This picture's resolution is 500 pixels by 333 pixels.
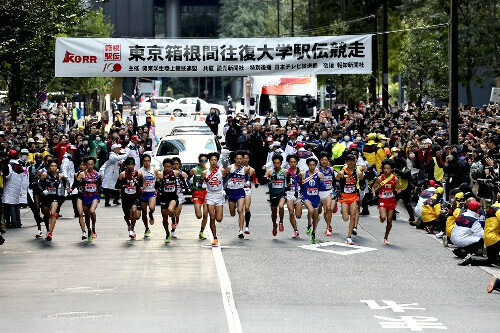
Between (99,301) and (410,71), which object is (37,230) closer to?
(99,301)

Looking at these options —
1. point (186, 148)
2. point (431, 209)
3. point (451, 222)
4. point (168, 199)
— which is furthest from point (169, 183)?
point (186, 148)

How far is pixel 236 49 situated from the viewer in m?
32.4

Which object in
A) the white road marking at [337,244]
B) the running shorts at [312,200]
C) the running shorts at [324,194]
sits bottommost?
the white road marking at [337,244]

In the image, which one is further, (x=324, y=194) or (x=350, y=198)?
(x=324, y=194)

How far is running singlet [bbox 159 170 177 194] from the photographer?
70.5ft

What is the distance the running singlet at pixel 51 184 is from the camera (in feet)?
70.8

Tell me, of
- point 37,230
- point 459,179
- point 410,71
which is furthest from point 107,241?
point 410,71

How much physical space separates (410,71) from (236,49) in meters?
12.0

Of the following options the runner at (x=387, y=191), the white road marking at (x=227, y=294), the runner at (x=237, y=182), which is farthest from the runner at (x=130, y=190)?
the runner at (x=387, y=191)

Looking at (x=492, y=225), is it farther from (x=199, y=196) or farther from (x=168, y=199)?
(x=168, y=199)

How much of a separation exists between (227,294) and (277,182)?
6647 mm

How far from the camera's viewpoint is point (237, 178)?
21.4 metres

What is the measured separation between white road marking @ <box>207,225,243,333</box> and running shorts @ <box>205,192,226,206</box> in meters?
0.99

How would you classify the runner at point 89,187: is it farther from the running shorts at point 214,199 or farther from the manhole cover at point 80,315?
the manhole cover at point 80,315
